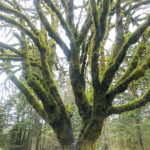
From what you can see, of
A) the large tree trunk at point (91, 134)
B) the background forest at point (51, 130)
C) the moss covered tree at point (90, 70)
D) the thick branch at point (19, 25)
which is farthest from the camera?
the background forest at point (51, 130)

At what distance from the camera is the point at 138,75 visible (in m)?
2.10

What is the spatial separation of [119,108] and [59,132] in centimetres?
125

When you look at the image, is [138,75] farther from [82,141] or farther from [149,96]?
[82,141]

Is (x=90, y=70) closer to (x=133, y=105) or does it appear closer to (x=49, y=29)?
(x=133, y=105)

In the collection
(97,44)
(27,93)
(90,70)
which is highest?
(97,44)

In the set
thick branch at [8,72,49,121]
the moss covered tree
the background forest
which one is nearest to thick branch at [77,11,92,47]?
the moss covered tree

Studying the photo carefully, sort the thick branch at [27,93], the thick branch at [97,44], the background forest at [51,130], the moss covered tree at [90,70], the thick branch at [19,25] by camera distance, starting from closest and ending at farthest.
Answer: the thick branch at [97,44] → the moss covered tree at [90,70] → the thick branch at [19,25] → the thick branch at [27,93] → the background forest at [51,130]

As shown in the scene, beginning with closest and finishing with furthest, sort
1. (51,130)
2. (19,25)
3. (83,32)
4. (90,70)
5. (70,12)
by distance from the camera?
(90,70)
(19,25)
(83,32)
(70,12)
(51,130)

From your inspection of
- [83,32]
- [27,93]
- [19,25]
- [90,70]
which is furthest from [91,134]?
[19,25]

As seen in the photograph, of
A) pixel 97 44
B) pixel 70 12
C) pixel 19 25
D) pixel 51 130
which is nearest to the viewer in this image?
pixel 97 44

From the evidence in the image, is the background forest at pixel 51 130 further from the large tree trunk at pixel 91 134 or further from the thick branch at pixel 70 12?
the thick branch at pixel 70 12

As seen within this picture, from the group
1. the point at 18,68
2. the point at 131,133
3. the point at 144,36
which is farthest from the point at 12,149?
the point at 144,36

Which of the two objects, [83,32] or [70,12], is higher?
[70,12]

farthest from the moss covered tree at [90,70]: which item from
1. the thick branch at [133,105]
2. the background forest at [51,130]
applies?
the background forest at [51,130]
